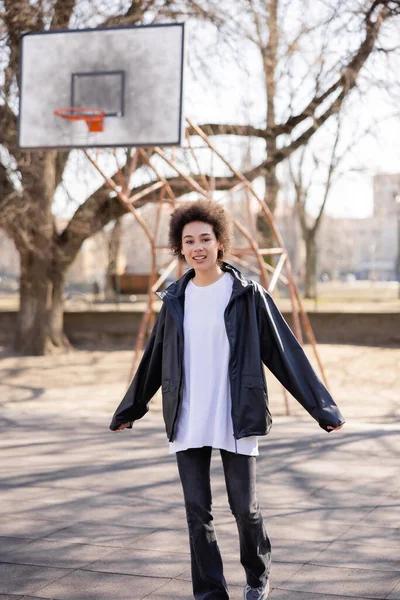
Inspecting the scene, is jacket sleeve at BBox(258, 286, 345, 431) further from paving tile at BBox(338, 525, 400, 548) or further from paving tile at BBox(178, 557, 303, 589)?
paving tile at BBox(338, 525, 400, 548)

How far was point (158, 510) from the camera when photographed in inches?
246

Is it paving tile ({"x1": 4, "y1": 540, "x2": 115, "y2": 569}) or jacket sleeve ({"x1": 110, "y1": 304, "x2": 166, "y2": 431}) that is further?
paving tile ({"x1": 4, "y1": 540, "x2": 115, "y2": 569})

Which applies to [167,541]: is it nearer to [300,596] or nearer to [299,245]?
[300,596]

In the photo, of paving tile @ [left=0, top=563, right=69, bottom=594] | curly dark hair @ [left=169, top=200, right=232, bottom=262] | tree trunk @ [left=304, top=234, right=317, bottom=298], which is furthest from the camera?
tree trunk @ [left=304, top=234, right=317, bottom=298]

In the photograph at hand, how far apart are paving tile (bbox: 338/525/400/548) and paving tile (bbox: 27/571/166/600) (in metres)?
1.37

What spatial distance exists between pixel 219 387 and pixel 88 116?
7942 millimetres

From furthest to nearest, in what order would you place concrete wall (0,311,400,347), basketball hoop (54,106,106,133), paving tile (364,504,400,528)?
concrete wall (0,311,400,347) < basketball hoop (54,106,106,133) < paving tile (364,504,400,528)

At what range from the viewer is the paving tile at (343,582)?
14.5ft

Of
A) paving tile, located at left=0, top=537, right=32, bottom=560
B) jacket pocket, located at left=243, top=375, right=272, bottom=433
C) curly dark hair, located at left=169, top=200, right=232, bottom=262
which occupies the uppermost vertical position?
curly dark hair, located at left=169, top=200, right=232, bottom=262

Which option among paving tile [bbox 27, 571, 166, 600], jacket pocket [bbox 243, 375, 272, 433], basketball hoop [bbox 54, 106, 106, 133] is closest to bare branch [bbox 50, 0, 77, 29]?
basketball hoop [bbox 54, 106, 106, 133]

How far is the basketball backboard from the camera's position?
11008 mm

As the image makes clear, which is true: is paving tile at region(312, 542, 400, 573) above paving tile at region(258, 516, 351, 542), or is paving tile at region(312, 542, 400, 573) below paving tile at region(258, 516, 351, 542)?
above

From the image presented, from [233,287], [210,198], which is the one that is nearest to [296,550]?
[233,287]

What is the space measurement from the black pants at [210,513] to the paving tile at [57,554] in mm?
1155
